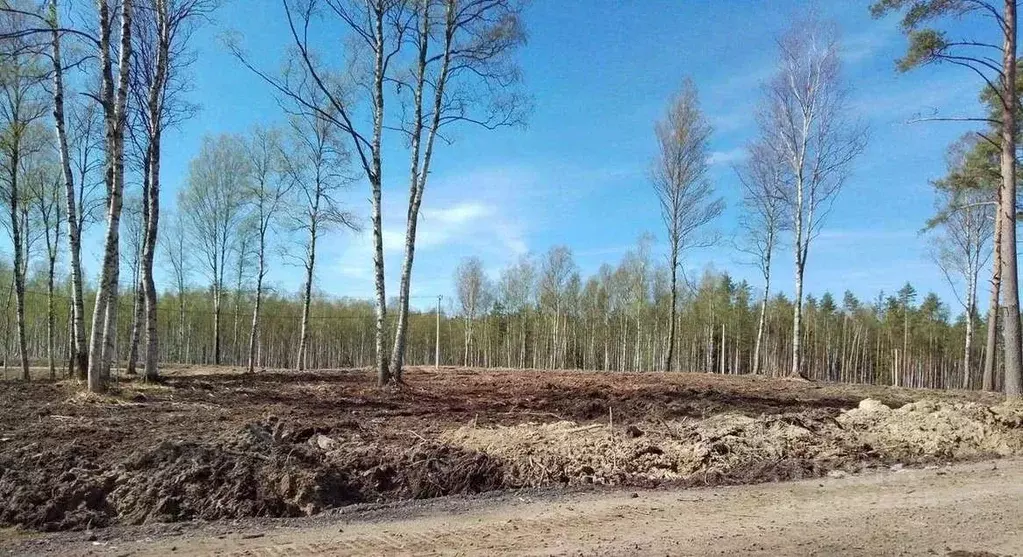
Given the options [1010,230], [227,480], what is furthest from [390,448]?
[1010,230]

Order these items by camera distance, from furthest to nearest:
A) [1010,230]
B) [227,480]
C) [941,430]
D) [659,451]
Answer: [1010,230] → [941,430] → [659,451] → [227,480]

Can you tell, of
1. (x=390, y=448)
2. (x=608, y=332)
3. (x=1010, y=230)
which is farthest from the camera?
(x=608, y=332)

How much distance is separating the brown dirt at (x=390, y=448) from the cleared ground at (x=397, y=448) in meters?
0.02

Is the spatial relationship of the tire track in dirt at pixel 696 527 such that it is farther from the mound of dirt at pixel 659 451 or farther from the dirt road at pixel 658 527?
the mound of dirt at pixel 659 451

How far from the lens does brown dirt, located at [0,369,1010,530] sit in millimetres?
5293

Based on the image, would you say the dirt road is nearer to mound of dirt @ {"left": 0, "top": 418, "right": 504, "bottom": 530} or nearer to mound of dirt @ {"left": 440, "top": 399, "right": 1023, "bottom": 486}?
mound of dirt @ {"left": 0, "top": 418, "right": 504, "bottom": 530}

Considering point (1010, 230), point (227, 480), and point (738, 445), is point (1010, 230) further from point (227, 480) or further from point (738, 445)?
point (227, 480)

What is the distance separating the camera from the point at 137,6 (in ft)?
43.8

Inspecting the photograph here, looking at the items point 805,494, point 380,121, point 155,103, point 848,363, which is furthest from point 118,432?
point 848,363

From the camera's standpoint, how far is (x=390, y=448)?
6738mm

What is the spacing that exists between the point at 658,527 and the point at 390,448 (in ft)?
10.9

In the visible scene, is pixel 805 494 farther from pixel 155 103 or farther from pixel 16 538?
pixel 155 103

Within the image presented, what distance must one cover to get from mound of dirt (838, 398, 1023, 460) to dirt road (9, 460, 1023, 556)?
5.51 feet

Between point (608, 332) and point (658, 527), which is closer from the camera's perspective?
point (658, 527)
